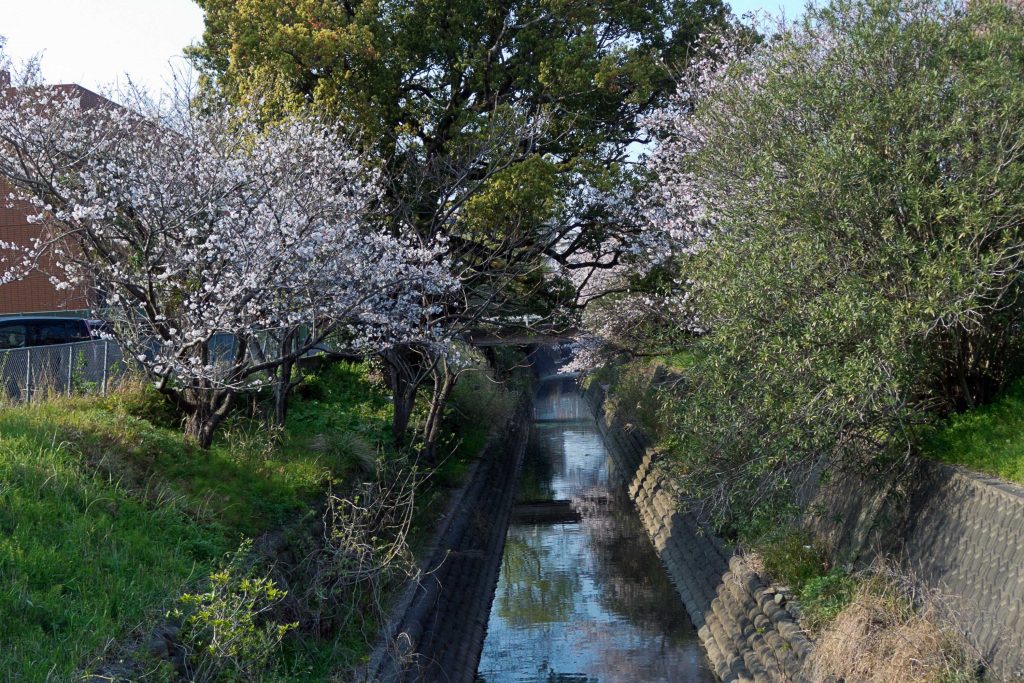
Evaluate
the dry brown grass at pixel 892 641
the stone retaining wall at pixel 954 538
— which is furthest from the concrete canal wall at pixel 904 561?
the dry brown grass at pixel 892 641

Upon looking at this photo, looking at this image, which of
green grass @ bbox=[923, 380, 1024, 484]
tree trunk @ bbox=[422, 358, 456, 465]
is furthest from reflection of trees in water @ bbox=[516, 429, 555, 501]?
green grass @ bbox=[923, 380, 1024, 484]

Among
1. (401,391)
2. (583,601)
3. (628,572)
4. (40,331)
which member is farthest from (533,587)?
(40,331)

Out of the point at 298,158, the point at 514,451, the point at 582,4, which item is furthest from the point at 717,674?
the point at 514,451

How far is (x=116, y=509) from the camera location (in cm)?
988

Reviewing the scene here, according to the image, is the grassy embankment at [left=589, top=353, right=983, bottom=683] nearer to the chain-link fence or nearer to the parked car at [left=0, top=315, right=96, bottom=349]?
the chain-link fence

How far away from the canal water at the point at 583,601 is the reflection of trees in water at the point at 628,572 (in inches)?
0.9

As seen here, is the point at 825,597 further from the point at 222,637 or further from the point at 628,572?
the point at 628,572

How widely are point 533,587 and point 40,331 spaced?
1210 centimetres

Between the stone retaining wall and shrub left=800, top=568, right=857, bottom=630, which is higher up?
the stone retaining wall

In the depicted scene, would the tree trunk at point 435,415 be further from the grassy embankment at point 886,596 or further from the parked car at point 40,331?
the grassy embankment at point 886,596

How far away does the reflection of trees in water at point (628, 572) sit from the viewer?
56.4 feet

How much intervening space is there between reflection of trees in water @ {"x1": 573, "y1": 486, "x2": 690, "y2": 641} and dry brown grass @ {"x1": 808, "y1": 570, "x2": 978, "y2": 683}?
5983 mm

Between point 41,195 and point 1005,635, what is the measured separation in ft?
40.2

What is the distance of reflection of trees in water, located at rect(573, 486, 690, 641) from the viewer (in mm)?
17200
